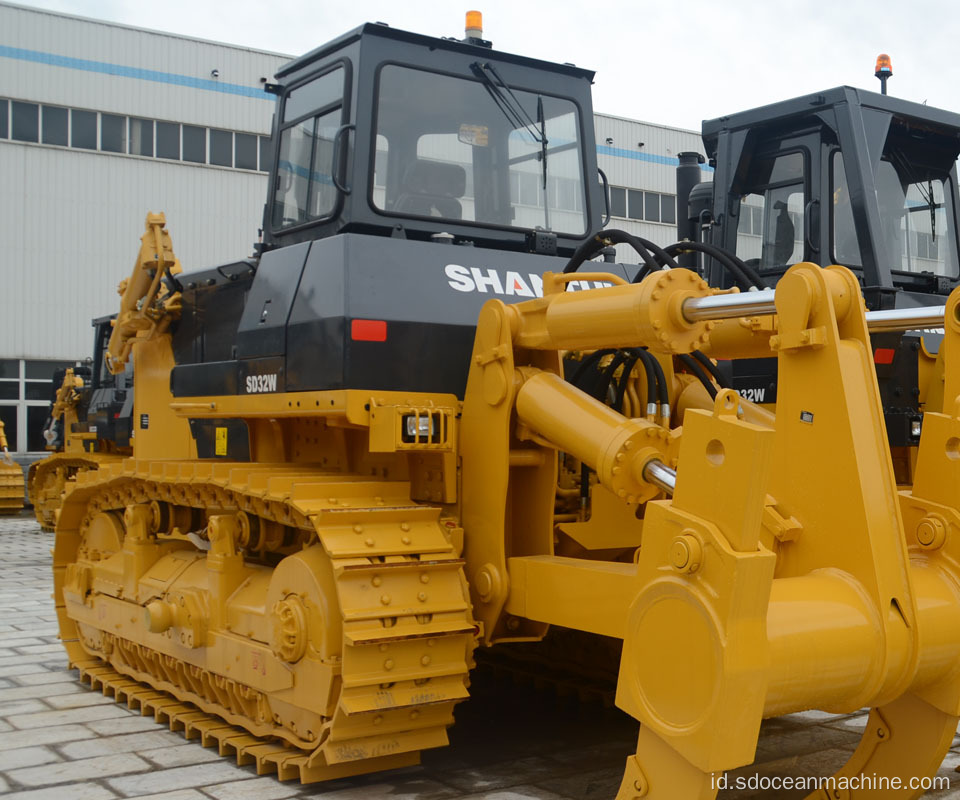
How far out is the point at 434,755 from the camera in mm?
5406

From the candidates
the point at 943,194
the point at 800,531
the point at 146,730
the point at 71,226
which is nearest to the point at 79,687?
the point at 146,730

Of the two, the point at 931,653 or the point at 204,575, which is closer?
the point at 931,653

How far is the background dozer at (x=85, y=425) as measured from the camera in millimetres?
12922

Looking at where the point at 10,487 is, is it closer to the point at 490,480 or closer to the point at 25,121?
the point at 25,121

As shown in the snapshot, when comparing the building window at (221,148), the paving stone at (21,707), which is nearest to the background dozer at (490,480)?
the paving stone at (21,707)

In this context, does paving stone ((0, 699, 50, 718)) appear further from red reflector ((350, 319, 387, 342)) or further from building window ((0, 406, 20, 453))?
building window ((0, 406, 20, 453))

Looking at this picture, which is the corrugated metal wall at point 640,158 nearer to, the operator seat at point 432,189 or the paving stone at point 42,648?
the paving stone at point 42,648

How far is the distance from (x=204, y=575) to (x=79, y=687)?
5.30ft

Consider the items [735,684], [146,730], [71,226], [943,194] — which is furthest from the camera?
[71,226]

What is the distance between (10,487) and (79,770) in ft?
51.3

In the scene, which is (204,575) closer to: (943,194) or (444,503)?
(444,503)

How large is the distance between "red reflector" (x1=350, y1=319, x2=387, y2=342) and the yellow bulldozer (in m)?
16.1

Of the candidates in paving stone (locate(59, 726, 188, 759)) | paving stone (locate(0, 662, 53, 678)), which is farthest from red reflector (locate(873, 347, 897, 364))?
paving stone (locate(0, 662, 53, 678))

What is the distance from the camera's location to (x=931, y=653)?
3730 millimetres
